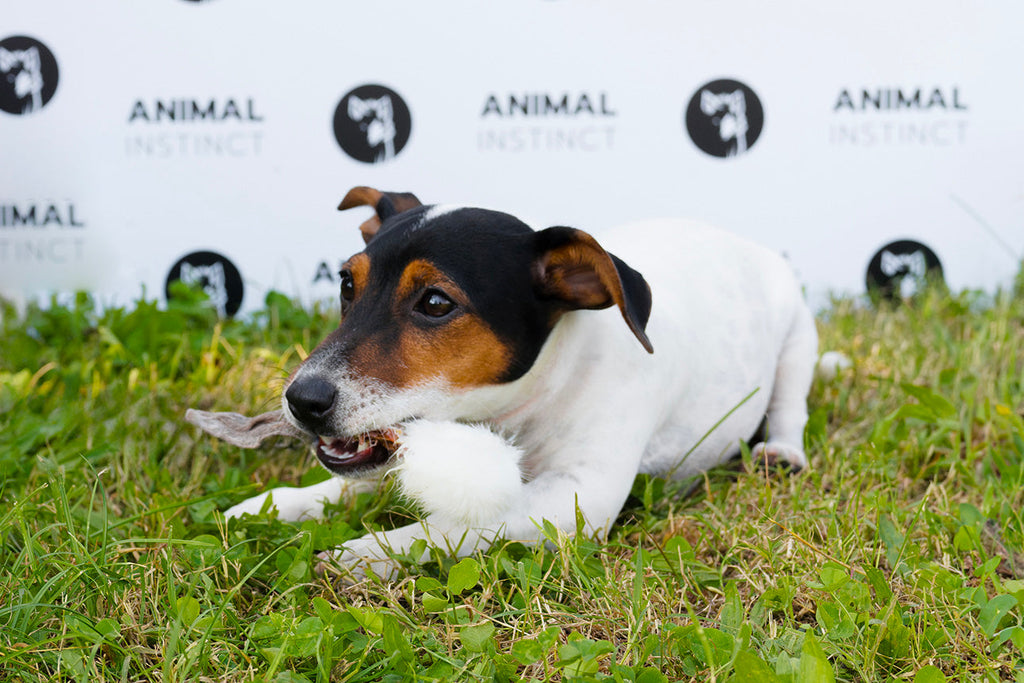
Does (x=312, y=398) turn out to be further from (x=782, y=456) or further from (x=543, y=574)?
(x=782, y=456)

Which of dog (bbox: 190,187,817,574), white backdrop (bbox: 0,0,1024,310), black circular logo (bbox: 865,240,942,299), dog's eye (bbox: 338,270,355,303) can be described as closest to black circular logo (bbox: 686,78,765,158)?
white backdrop (bbox: 0,0,1024,310)

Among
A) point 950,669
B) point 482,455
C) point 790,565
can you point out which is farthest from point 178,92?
point 950,669

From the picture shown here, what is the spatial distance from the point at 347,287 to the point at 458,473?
0.67m

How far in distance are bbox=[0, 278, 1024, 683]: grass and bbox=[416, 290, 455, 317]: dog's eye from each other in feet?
1.67

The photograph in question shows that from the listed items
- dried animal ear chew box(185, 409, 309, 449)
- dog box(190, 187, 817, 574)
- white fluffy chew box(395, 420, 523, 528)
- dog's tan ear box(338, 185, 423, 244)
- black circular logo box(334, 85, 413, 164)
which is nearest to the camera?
white fluffy chew box(395, 420, 523, 528)

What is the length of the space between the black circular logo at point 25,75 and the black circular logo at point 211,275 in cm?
100

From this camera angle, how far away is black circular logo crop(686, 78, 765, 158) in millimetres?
4461

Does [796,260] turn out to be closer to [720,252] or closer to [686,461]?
[720,252]

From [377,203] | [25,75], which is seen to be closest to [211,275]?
[25,75]

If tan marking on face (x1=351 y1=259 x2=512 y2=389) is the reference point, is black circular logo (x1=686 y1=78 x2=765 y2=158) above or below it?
above

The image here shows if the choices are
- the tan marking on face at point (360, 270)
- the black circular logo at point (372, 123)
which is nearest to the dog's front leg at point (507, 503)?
the tan marking on face at point (360, 270)

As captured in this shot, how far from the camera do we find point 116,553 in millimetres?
1765

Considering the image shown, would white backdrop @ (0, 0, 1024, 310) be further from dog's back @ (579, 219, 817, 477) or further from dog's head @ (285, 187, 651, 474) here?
dog's head @ (285, 187, 651, 474)

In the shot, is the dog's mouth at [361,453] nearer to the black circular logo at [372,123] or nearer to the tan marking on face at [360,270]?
the tan marking on face at [360,270]
